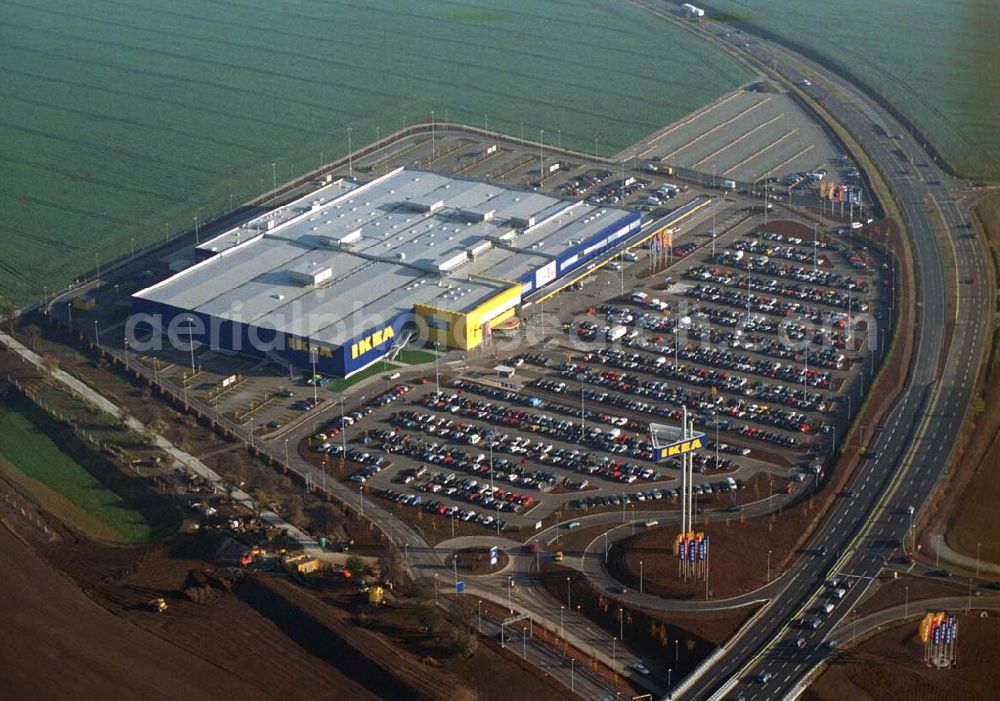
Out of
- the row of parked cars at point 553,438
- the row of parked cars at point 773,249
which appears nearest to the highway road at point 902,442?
the row of parked cars at point 773,249

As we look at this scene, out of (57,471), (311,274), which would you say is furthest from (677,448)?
(311,274)

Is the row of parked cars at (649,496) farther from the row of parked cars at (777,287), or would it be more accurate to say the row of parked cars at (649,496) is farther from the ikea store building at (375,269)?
the row of parked cars at (777,287)

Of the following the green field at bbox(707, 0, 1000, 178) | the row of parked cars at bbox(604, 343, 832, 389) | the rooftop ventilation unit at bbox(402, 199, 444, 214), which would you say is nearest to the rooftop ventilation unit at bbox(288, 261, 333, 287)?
the rooftop ventilation unit at bbox(402, 199, 444, 214)

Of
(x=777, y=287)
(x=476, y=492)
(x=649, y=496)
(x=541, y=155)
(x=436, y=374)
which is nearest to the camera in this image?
(x=649, y=496)

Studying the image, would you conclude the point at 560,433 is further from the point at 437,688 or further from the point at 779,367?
the point at 437,688

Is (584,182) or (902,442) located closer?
(902,442)

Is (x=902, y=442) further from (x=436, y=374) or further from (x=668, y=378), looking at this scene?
(x=436, y=374)

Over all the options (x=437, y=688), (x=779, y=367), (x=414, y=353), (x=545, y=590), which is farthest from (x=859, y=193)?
(x=437, y=688)

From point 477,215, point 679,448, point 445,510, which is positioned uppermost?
point 679,448
